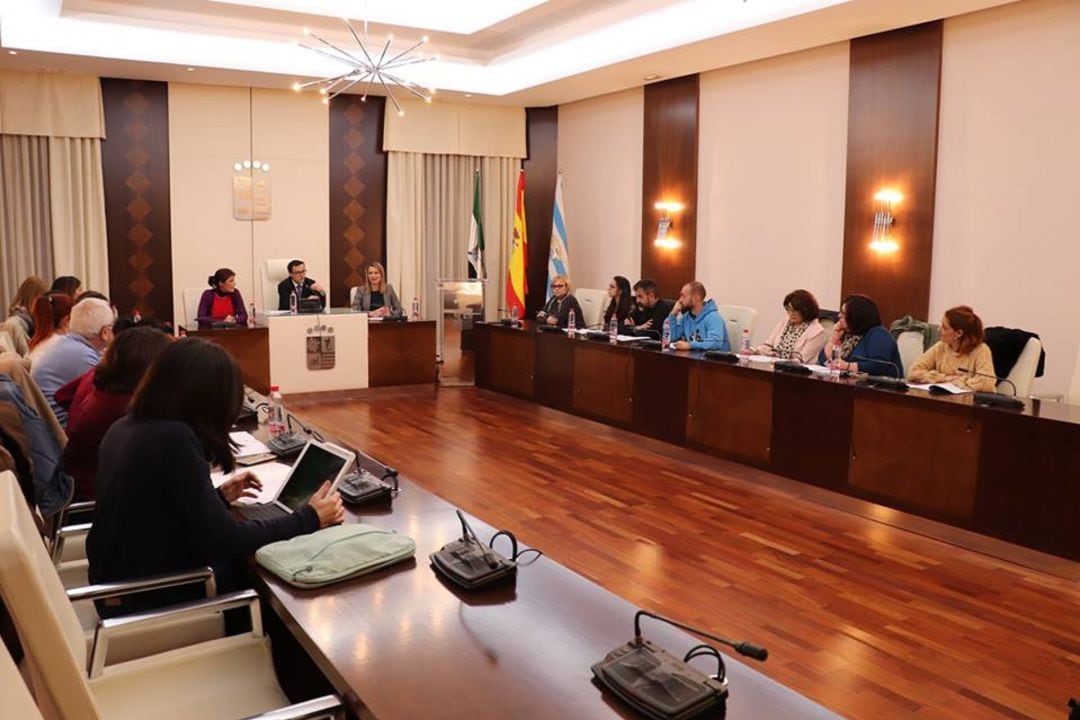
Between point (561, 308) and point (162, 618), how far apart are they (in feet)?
22.0

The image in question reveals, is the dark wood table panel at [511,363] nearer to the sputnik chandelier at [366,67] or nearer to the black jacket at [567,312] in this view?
the black jacket at [567,312]

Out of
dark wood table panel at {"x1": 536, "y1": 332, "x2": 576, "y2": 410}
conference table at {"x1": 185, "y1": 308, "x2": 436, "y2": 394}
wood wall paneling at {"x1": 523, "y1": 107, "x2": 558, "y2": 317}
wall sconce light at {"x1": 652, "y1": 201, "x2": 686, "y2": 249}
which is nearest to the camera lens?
dark wood table panel at {"x1": 536, "y1": 332, "x2": 576, "y2": 410}

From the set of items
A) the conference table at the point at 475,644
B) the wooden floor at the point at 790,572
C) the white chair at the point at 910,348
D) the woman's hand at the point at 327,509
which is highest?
the white chair at the point at 910,348

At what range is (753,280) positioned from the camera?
806 centimetres

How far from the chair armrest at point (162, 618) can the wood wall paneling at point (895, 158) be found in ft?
18.9

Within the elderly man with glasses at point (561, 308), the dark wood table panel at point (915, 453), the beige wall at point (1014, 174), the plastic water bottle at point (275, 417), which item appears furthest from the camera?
the elderly man with glasses at point (561, 308)

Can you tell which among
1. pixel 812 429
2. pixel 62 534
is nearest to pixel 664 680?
pixel 62 534

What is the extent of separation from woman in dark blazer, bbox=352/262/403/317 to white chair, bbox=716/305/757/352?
361cm

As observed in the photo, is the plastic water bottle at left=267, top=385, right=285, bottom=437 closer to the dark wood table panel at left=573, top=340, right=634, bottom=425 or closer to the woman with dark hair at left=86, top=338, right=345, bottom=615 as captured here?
the woman with dark hair at left=86, top=338, right=345, bottom=615

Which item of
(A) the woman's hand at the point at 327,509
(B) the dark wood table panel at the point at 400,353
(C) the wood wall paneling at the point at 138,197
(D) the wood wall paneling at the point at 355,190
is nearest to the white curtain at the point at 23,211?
(C) the wood wall paneling at the point at 138,197

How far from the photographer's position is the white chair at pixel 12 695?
1.24m

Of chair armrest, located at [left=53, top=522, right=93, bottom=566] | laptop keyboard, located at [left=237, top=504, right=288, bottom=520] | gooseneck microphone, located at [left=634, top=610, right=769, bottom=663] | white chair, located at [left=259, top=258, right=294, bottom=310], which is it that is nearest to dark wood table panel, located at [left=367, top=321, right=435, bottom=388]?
white chair, located at [left=259, top=258, right=294, bottom=310]

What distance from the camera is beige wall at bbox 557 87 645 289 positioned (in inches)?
372

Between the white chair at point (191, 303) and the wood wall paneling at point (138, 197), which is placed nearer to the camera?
the white chair at point (191, 303)
